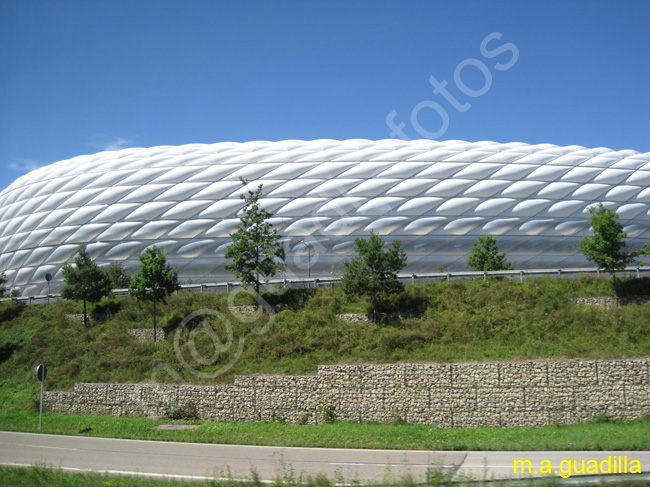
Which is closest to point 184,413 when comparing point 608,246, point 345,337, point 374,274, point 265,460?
point 345,337

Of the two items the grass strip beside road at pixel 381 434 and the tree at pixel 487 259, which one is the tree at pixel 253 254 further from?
the tree at pixel 487 259

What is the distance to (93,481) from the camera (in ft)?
32.4

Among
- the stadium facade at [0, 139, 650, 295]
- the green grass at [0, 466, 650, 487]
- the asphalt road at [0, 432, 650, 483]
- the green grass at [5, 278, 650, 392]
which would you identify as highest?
the stadium facade at [0, 139, 650, 295]

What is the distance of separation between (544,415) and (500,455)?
17.8 feet

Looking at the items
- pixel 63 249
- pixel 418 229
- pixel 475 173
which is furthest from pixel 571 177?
pixel 63 249

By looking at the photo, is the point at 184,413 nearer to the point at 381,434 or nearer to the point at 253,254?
the point at 381,434

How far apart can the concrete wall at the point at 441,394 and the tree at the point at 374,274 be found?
5.72m

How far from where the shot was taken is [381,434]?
15852 millimetres

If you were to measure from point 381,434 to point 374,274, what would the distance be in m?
8.93

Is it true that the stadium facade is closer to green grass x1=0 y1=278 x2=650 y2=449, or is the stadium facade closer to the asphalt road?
green grass x1=0 y1=278 x2=650 y2=449

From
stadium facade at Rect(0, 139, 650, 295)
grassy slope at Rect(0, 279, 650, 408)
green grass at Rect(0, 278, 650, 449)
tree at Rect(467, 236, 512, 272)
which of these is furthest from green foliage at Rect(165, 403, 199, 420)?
stadium facade at Rect(0, 139, 650, 295)

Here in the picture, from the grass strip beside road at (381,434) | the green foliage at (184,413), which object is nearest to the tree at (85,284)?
the grass strip beside road at (381,434)

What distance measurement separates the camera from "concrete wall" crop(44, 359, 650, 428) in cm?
1661

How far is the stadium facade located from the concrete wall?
19734 millimetres
